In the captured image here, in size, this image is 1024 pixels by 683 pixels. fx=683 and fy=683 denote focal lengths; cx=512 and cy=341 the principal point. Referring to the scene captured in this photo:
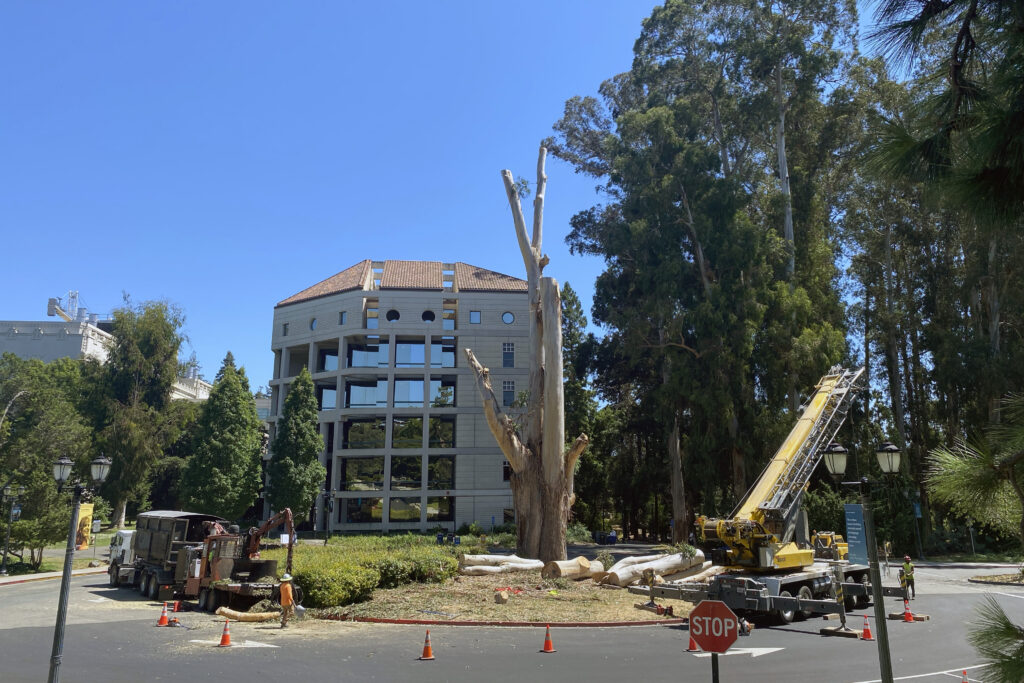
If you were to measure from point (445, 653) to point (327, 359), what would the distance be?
49214mm

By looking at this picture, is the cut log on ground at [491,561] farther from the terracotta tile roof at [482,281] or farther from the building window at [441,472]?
the terracotta tile roof at [482,281]

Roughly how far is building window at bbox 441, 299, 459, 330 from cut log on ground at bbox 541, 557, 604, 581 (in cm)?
3334

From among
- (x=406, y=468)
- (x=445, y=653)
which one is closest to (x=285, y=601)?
(x=445, y=653)

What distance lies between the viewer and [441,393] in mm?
54031

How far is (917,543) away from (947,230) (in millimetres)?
18509

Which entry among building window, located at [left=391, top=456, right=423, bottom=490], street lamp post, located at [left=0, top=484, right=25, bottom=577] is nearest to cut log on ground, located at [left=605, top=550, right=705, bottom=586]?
street lamp post, located at [left=0, top=484, right=25, bottom=577]

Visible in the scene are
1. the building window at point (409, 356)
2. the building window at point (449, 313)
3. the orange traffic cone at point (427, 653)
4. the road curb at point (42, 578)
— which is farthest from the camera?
the building window at point (449, 313)

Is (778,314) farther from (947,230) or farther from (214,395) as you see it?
(214,395)

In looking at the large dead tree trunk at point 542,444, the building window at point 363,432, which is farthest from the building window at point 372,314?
the large dead tree trunk at point 542,444

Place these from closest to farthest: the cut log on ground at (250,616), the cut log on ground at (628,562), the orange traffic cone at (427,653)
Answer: the orange traffic cone at (427,653) → the cut log on ground at (250,616) → the cut log on ground at (628,562)

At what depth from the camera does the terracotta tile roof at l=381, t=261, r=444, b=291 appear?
5538cm

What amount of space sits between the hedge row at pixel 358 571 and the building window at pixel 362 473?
28.9 m

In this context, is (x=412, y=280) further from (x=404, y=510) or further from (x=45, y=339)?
(x=45, y=339)

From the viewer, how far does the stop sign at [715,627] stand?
7215 millimetres
